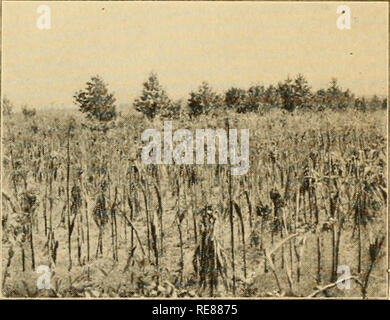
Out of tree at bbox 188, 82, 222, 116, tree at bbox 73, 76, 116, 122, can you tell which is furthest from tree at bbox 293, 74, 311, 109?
tree at bbox 73, 76, 116, 122

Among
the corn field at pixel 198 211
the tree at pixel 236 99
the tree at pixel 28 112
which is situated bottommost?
the corn field at pixel 198 211

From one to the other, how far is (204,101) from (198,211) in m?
0.63

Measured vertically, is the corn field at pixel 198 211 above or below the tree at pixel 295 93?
below

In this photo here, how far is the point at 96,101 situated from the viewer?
2.93m

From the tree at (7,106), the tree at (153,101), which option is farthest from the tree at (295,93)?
the tree at (7,106)

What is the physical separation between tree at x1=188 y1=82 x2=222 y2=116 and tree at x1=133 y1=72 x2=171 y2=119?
115mm

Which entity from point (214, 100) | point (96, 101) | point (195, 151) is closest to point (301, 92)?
point (214, 100)

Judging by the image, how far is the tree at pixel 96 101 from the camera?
292 centimetres

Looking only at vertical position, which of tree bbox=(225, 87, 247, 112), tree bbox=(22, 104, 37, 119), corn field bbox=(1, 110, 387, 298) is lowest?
corn field bbox=(1, 110, 387, 298)

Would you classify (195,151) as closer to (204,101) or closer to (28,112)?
(204,101)

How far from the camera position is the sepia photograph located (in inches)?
113

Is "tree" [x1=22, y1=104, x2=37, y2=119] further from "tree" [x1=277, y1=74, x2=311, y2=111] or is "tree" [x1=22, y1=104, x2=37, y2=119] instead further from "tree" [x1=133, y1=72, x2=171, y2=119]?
"tree" [x1=277, y1=74, x2=311, y2=111]

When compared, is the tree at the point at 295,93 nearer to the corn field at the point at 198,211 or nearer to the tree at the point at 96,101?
the corn field at the point at 198,211
